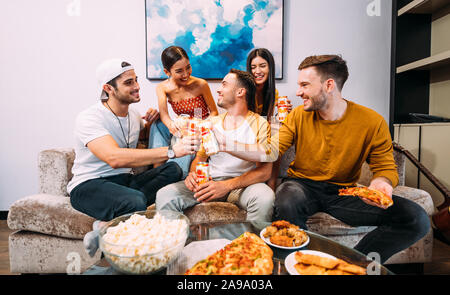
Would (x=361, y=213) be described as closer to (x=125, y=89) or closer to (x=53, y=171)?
(x=125, y=89)

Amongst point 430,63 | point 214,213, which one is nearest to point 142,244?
point 214,213

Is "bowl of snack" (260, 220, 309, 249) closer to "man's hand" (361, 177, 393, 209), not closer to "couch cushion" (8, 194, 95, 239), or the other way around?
"man's hand" (361, 177, 393, 209)

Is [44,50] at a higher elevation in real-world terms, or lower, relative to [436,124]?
higher

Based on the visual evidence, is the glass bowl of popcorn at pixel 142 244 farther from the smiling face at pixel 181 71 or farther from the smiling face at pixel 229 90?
the smiling face at pixel 181 71

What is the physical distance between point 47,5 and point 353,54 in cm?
308

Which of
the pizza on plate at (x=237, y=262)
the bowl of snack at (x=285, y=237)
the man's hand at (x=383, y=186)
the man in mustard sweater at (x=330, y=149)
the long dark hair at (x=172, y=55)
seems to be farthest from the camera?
the long dark hair at (x=172, y=55)

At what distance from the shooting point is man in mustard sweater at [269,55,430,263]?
1.27 metres

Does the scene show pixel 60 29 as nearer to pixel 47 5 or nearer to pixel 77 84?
pixel 47 5

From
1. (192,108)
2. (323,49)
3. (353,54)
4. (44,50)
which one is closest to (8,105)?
(44,50)

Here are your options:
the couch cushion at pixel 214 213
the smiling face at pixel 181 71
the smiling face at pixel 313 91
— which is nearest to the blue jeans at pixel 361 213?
the couch cushion at pixel 214 213

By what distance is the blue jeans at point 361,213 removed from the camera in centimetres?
112

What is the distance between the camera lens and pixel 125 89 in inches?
60.4

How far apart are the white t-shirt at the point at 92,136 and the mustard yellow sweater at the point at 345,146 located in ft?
3.57

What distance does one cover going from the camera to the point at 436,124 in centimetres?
191
